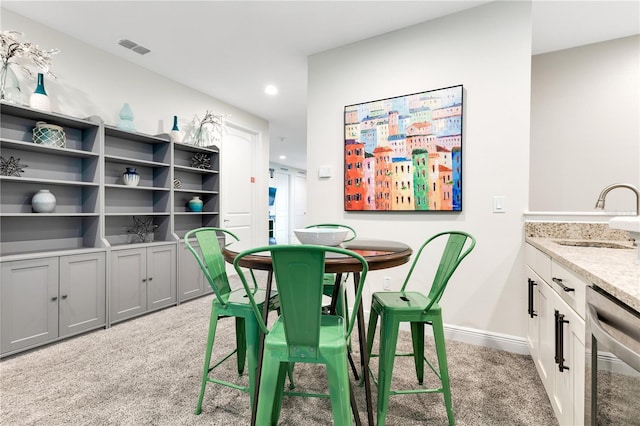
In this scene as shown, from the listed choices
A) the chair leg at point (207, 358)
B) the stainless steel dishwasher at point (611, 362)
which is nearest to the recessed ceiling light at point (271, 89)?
the chair leg at point (207, 358)

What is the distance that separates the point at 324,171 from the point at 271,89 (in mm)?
1791

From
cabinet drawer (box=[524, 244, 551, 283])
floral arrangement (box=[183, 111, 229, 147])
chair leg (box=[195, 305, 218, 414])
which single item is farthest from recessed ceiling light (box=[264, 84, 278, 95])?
cabinet drawer (box=[524, 244, 551, 283])

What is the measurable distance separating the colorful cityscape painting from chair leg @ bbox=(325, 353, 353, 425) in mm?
1730

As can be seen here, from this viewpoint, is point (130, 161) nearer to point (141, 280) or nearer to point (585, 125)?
point (141, 280)

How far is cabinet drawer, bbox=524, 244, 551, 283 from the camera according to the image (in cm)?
160

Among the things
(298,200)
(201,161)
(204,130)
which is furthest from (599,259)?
(298,200)

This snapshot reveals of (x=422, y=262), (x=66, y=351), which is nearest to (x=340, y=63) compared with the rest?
(x=422, y=262)

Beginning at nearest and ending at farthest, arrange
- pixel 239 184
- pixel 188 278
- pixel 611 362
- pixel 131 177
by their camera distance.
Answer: pixel 611 362 → pixel 131 177 → pixel 188 278 → pixel 239 184

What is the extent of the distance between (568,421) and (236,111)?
4.95 meters

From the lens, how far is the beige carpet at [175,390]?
5.03 ft

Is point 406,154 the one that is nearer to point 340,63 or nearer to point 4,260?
point 340,63

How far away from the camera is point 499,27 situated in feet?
7.58

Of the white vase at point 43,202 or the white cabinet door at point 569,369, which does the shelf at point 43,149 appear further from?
the white cabinet door at point 569,369

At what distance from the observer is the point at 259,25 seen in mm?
2730
